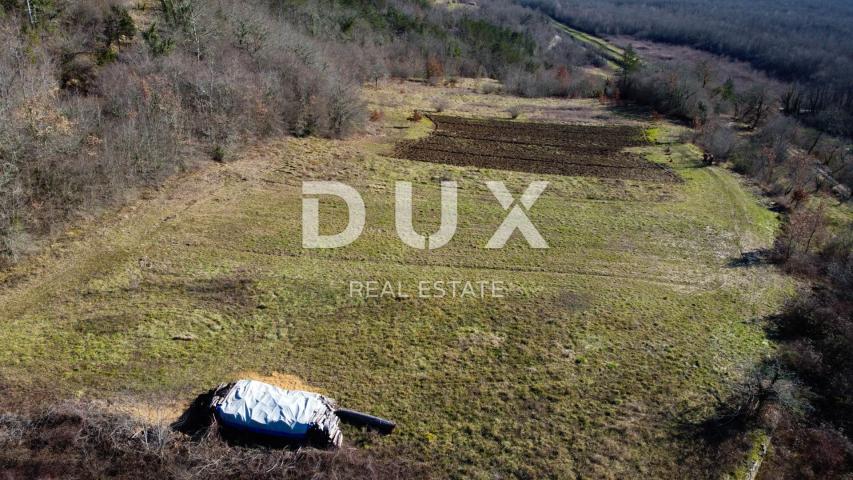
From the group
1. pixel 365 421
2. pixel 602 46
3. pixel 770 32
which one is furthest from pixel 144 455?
pixel 770 32

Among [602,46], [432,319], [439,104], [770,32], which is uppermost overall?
[770,32]

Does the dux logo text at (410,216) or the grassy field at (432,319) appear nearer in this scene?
the grassy field at (432,319)

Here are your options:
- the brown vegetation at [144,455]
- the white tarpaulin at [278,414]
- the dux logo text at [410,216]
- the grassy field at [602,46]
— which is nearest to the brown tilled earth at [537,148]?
the dux logo text at [410,216]

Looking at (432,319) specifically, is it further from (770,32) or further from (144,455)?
(770,32)

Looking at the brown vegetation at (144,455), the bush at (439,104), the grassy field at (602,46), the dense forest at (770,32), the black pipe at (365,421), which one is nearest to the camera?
the brown vegetation at (144,455)

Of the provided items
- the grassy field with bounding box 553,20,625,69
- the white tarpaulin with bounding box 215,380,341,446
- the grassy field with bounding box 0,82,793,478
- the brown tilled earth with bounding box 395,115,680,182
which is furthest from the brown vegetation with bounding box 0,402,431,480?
the grassy field with bounding box 553,20,625,69

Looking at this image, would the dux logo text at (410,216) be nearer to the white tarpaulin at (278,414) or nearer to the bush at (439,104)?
the white tarpaulin at (278,414)

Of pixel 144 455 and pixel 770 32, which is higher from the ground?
pixel 770 32
